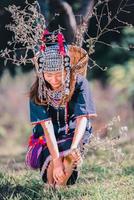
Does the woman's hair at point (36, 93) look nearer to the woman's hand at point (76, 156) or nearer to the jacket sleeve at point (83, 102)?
the jacket sleeve at point (83, 102)

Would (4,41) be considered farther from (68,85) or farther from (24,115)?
Result: (24,115)

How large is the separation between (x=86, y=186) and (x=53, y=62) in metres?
1.08

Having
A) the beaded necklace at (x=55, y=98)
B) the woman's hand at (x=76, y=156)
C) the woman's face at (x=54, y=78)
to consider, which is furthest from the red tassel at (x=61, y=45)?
the woman's hand at (x=76, y=156)

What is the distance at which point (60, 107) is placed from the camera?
18.6 ft

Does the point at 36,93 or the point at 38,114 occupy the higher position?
the point at 36,93

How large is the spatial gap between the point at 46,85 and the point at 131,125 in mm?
9322

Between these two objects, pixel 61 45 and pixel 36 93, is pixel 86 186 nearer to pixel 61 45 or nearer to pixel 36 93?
pixel 36 93

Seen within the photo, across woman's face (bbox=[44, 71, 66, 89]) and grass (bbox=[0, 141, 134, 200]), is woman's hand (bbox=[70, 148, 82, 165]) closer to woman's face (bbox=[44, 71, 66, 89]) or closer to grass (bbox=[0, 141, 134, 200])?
grass (bbox=[0, 141, 134, 200])

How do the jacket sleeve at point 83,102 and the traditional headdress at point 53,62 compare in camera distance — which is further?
the jacket sleeve at point 83,102

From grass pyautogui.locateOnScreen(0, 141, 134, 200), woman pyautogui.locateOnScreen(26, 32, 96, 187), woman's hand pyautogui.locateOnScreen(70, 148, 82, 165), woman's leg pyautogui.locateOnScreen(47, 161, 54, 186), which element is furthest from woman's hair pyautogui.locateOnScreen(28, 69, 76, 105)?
grass pyautogui.locateOnScreen(0, 141, 134, 200)

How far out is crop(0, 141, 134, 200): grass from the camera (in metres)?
5.55

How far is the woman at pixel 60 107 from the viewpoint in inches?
215

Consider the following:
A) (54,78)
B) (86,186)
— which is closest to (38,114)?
(54,78)

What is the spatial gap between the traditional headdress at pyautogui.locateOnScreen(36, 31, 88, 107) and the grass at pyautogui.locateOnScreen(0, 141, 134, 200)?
0.66 m
